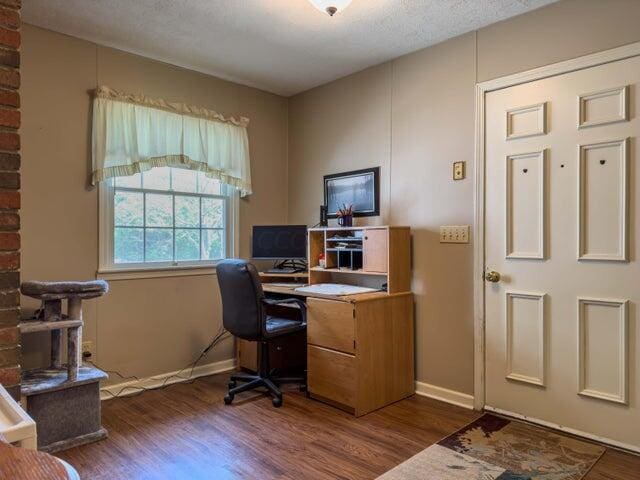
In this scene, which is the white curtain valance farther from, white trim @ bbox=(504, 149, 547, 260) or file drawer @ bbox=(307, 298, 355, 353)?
white trim @ bbox=(504, 149, 547, 260)

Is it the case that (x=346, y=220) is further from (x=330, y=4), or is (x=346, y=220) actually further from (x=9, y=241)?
(x=9, y=241)

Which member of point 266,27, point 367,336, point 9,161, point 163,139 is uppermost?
point 266,27

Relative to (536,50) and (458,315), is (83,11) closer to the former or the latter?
(536,50)

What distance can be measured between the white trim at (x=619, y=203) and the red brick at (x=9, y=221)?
269 cm

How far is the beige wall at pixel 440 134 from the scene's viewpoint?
8.24 ft

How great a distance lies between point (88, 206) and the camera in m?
2.92

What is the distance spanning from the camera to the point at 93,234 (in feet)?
9.65

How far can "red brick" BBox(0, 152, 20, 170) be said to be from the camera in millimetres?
1668

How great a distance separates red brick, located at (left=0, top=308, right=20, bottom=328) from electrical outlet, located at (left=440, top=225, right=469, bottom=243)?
239 centimetres

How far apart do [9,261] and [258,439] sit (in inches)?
59.5

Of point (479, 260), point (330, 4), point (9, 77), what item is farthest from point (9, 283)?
point (479, 260)

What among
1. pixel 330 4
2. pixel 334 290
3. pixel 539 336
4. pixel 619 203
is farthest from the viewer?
pixel 334 290

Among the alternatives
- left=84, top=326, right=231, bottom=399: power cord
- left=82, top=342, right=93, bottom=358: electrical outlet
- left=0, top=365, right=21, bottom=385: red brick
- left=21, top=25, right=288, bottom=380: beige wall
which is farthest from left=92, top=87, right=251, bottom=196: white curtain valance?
left=0, top=365, right=21, bottom=385: red brick

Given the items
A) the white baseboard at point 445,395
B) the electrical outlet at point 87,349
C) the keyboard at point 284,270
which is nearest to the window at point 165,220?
the keyboard at point 284,270
